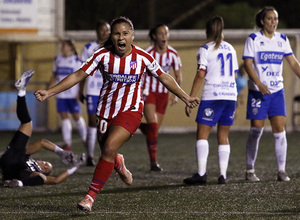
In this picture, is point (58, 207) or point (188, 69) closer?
point (58, 207)

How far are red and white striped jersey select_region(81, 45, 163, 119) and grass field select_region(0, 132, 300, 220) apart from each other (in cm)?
92

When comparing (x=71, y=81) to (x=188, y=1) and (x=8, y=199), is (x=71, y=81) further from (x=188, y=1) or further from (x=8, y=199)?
(x=188, y=1)

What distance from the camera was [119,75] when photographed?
21.5 feet

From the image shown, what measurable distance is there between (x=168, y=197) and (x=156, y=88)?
3.16 m

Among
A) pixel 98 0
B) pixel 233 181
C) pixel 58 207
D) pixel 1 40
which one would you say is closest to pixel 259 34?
pixel 233 181

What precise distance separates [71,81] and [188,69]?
11942mm

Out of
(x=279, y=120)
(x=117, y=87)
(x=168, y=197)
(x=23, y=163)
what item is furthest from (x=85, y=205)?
(x=279, y=120)

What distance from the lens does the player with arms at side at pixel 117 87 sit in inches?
251

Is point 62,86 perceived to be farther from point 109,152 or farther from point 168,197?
point 168,197

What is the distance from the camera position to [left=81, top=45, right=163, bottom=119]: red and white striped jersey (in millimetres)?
6535

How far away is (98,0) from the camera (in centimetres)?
3731

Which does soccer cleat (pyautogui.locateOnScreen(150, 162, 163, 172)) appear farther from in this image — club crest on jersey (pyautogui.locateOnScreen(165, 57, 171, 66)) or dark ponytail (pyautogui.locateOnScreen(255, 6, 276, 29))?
dark ponytail (pyautogui.locateOnScreen(255, 6, 276, 29))

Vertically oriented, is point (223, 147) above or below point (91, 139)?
above

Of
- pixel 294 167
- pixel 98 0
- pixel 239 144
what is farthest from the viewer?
pixel 98 0
